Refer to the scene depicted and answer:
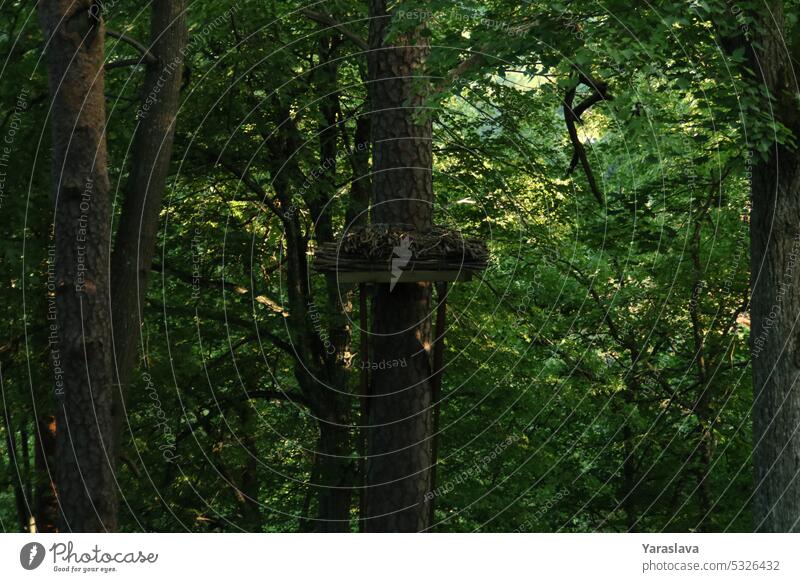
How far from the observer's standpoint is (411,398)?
8.55 meters

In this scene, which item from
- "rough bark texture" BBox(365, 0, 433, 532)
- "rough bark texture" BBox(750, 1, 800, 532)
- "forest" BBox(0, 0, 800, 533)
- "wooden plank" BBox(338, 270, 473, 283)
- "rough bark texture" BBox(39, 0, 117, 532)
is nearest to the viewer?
"wooden plank" BBox(338, 270, 473, 283)

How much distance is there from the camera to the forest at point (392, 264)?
7.79 metres

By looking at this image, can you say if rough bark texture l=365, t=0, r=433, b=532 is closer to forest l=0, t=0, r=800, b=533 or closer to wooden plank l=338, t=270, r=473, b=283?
forest l=0, t=0, r=800, b=533

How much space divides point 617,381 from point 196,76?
697 centimetres

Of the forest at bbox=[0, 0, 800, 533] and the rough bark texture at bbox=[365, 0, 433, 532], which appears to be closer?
the forest at bbox=[0, 0, 800, 533]

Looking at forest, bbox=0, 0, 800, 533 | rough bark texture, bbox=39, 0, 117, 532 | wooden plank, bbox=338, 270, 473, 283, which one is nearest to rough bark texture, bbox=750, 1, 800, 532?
forest, bbox=0, 0, 800, 533

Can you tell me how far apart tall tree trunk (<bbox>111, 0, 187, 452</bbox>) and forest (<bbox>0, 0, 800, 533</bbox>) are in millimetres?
25

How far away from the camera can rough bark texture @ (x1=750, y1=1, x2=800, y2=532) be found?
8.39 metres

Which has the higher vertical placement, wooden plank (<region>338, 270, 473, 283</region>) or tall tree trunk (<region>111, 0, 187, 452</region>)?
tall tree trunk (<region>111, 0, 187, 452</region>)

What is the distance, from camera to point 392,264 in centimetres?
744

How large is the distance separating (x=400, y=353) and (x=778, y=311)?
314 cm

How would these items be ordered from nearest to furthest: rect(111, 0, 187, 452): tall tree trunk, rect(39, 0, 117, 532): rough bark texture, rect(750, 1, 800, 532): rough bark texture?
rect(39, 0, 117, 532): rough bark texture
rect(750, 1, 800, 532): rough bark texture
rect(111, 0, 187, 452): tall tree trunk

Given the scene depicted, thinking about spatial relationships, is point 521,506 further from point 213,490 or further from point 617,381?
point 213,490

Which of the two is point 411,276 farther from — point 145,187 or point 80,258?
point 145,187
